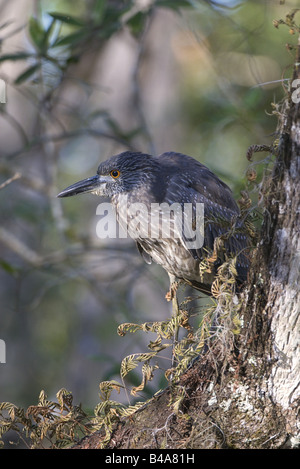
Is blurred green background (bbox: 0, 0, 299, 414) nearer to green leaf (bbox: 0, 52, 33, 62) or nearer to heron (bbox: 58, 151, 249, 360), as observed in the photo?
green leaf (bbox: 0, 52, 33, 62)

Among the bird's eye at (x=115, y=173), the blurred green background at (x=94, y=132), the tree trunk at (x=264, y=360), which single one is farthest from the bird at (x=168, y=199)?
the tree trunk at (x=264, y=360)

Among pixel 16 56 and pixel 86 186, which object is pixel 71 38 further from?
pixel 86 186

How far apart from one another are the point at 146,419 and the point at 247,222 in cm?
78

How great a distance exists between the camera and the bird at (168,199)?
2.94 metres

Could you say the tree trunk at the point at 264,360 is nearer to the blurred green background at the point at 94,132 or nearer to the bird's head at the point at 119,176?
the bird's head at the point at 119,176

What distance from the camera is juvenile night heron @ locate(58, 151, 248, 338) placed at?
294cm

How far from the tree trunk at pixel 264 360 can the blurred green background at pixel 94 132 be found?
208cm

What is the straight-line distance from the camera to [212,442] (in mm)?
1789

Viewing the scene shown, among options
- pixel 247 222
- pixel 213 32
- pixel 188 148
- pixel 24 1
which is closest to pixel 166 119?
pixel 188 148

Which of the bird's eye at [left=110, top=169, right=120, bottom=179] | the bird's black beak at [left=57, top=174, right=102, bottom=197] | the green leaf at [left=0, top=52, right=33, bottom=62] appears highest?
the green leaf at [left=0, top=52, right=33, bottom=62]

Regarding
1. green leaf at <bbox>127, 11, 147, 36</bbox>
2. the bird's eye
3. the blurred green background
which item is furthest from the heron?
green leaf at <bbox>127, 11, 147, 36</bbox>

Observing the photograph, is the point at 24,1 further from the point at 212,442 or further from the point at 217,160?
the point at 212,442

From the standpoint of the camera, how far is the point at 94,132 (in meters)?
4.16

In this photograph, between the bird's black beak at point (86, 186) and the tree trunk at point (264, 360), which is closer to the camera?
the tree trunk at point (264, 360)
